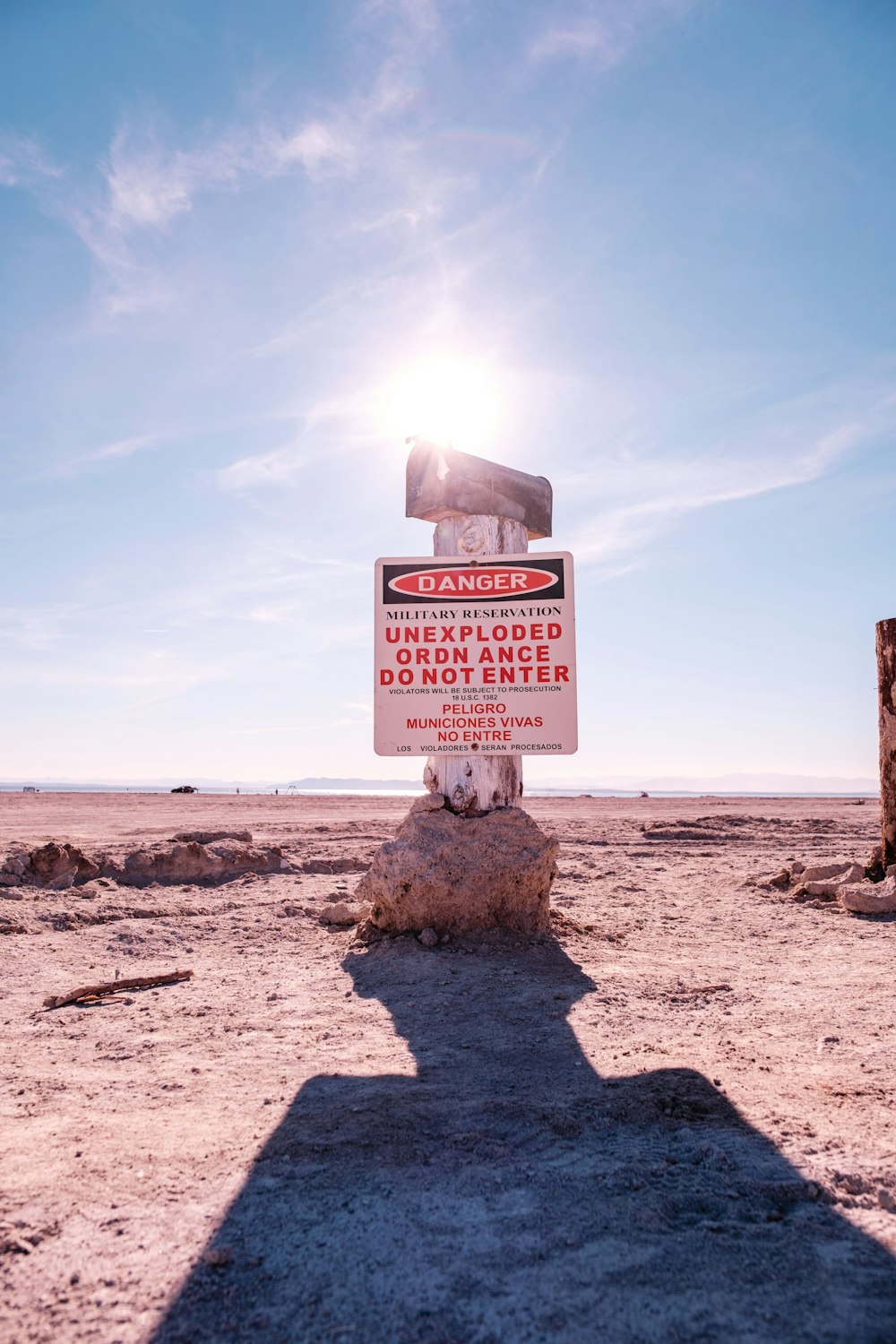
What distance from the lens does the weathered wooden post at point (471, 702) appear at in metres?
4.73

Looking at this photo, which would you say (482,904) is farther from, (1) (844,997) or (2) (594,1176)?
(2) (594,1176)

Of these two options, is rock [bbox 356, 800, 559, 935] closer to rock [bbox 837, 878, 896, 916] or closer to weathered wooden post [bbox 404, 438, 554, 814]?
weathered wooden post [bbox 404, 438, 554, 814]

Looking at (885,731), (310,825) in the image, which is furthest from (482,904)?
(310,825)

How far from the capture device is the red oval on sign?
4.74m

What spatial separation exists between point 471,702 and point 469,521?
124 centimetres

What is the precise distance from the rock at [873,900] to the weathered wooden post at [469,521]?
2786mm

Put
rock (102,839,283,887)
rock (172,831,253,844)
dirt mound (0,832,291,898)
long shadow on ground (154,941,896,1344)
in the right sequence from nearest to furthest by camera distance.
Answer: long shadow on ground (154,941,896,1344) < dirt mound (0,832,291,898) < rock (102,839,283,887) < rock (172,831,253,844)

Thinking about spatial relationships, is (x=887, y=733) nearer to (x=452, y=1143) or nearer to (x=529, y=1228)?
(x=452, y=1143)

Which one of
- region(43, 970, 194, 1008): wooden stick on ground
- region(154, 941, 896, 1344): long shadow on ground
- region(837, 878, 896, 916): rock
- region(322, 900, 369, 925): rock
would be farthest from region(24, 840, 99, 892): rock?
region(837, 878, 896, 916): rock

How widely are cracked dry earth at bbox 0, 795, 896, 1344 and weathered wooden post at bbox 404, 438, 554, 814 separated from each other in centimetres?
96

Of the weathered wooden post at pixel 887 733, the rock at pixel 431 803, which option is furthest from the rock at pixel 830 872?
the rock at pixel 431 803

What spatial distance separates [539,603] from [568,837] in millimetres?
7393

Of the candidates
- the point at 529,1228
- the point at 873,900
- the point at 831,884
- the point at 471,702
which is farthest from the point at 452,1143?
the point at 831,884

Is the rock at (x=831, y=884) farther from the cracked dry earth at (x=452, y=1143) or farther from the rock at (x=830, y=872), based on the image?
the cracked dry earth at (x=452, y=1143)
